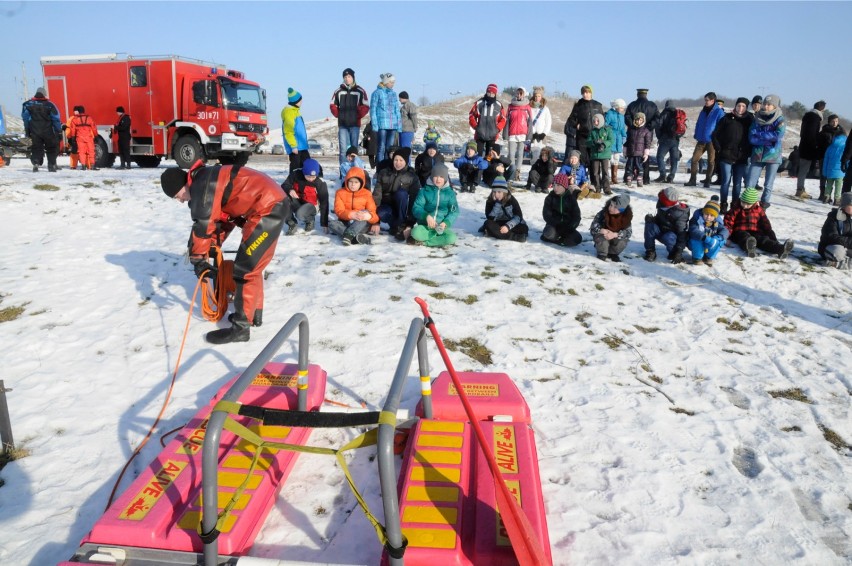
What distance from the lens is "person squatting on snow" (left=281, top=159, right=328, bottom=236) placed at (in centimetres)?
832

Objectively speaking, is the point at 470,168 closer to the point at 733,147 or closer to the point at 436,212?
the point at 436,212

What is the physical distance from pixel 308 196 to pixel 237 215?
3701mm

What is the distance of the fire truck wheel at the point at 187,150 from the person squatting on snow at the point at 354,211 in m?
7.89

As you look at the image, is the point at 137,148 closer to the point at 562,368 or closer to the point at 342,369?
the point at 342,369

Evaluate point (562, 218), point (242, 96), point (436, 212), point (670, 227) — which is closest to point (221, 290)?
point (436, 212)

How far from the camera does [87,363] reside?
4383mm

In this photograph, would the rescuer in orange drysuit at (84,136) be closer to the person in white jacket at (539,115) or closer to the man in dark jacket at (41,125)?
the man in dark jacket at (41,125)

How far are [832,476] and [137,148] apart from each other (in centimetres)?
1567

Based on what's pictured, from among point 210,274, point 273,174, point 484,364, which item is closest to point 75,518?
point 210,274

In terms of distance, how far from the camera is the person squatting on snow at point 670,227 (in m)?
7.55

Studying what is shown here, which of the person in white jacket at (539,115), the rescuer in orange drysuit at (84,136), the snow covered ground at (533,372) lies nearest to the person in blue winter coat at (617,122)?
the person in white jacket at (539,115)

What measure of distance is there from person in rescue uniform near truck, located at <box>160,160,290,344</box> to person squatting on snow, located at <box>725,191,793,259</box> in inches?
266

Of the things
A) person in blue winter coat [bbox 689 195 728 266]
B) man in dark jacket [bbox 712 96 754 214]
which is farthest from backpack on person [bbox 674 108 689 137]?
person in blue winter coat [bbox 689 195 728 266]

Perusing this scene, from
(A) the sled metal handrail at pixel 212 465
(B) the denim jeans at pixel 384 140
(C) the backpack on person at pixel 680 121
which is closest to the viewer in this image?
(A) the sled metal handrail at pixel 212 465
